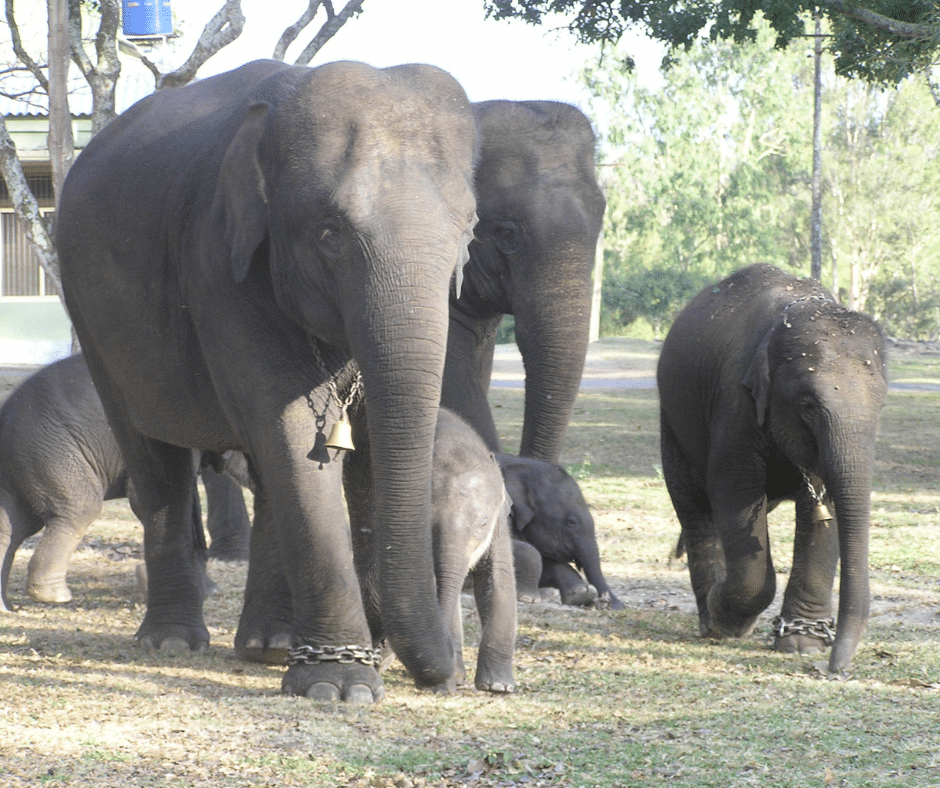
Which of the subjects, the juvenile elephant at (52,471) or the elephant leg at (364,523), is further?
the juvenile elephant at (52,471)

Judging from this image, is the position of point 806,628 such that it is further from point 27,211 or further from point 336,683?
point 27,211

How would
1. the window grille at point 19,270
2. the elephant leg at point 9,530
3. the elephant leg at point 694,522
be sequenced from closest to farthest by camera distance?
1. the elephant leg at point 694,522
2. the elephant leg at point 9,530
3. the window grille at point 19,270

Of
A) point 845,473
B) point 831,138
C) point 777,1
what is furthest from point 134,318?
point 831,138

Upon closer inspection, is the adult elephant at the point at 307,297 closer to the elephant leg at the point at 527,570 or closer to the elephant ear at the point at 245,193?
the elephant ear at the point at 245,193

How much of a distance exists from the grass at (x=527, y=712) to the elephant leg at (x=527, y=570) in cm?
19

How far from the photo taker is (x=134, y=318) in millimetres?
5953

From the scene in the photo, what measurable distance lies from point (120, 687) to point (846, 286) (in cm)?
6667

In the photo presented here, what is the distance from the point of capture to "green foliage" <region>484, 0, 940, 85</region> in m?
13.9

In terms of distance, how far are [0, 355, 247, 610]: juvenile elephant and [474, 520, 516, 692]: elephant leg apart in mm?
2797

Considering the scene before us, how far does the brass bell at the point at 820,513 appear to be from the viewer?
6.12 meters

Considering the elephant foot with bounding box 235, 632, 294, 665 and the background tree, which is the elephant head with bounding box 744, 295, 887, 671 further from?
the background tree

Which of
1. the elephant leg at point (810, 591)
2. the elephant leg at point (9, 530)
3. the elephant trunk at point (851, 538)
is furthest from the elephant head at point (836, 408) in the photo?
the elephant leg at point (9, 530)

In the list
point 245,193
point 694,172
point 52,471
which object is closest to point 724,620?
point 245,193

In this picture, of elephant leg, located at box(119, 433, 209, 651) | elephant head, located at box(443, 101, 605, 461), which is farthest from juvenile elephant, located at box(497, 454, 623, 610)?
elephant leg, located at box(119, 433, 209, 651)
